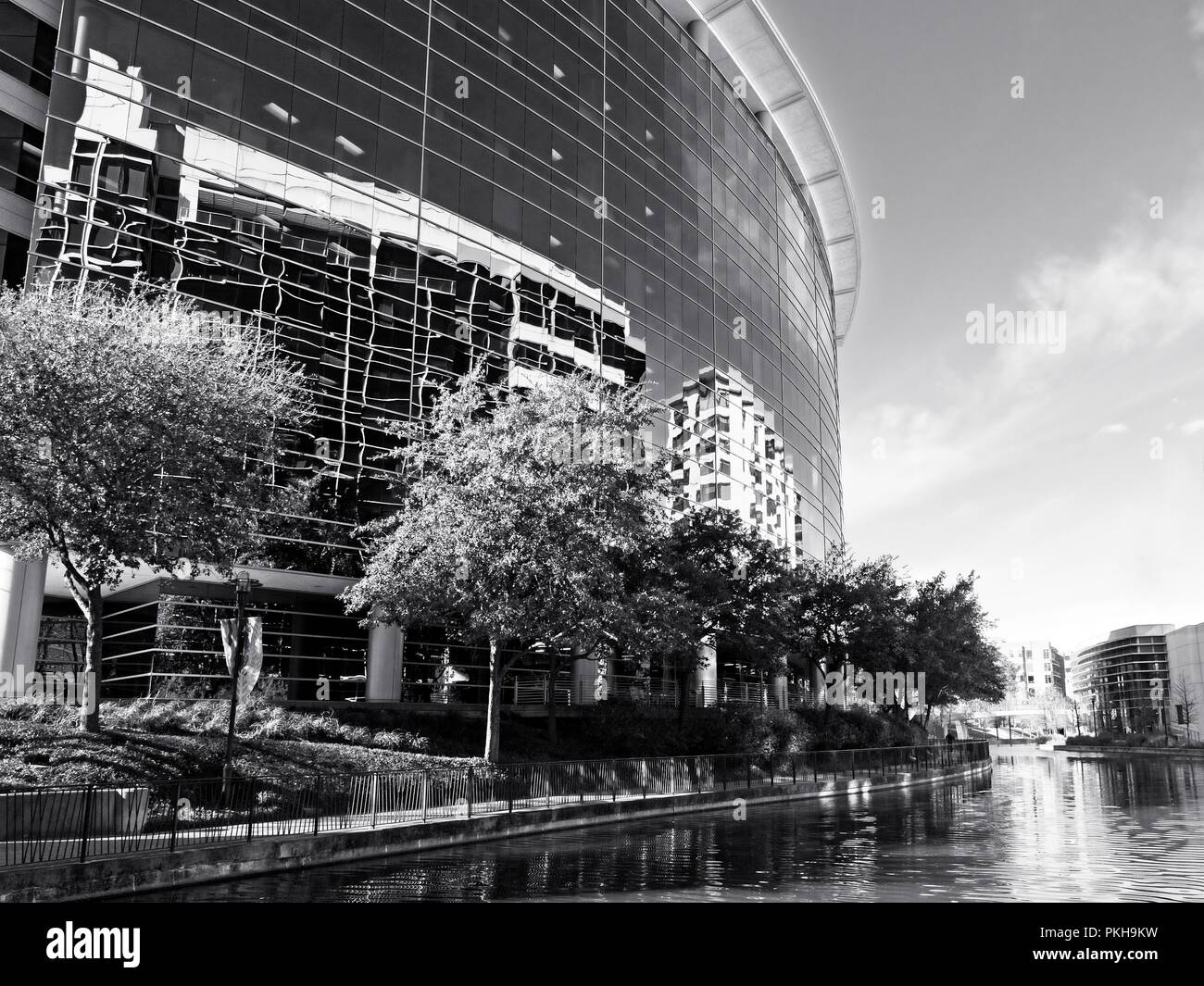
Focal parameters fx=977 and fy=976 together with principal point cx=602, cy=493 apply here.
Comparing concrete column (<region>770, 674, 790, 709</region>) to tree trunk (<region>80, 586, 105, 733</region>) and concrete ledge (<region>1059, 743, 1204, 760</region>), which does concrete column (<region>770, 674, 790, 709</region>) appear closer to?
concrete ledge (<region>1059, 743, 1204, 760</region>)

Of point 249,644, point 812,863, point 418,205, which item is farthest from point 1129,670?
point 812,863

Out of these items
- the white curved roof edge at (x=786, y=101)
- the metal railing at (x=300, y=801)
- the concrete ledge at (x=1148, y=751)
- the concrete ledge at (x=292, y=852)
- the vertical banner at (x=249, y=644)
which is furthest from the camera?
the concrete ledge at (x=1148, y=751)

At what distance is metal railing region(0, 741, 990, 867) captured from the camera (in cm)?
1341

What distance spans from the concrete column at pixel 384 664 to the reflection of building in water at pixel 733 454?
17339 millimetres

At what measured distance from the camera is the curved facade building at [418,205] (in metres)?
28.3

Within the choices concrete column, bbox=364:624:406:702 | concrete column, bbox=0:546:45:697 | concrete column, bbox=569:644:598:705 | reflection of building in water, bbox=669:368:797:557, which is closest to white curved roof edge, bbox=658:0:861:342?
reflection of building in water, bbox=669:368:797:557

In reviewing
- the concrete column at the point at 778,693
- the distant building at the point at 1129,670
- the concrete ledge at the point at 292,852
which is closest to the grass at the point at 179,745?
the concrete ledge at the point at 292,852

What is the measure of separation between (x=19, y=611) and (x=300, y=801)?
1316cm

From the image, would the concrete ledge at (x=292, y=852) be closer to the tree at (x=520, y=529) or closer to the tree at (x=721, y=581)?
the tree at (x=520, y=529)

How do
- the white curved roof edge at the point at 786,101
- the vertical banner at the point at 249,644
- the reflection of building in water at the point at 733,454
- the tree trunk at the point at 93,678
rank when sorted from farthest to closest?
the white curved roof edge at the point at 786,101 < the reflection of building in water at the point at 733,454 < the vertical banner at the point at 249,644 < the tree trunk at the point at 93,678

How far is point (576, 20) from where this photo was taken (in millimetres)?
43031

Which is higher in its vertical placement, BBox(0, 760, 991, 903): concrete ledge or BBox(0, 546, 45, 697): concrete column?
BBox(0, 546, 45, 697): concrete column

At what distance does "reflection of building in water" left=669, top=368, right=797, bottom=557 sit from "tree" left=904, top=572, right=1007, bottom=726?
7896 millimetres
